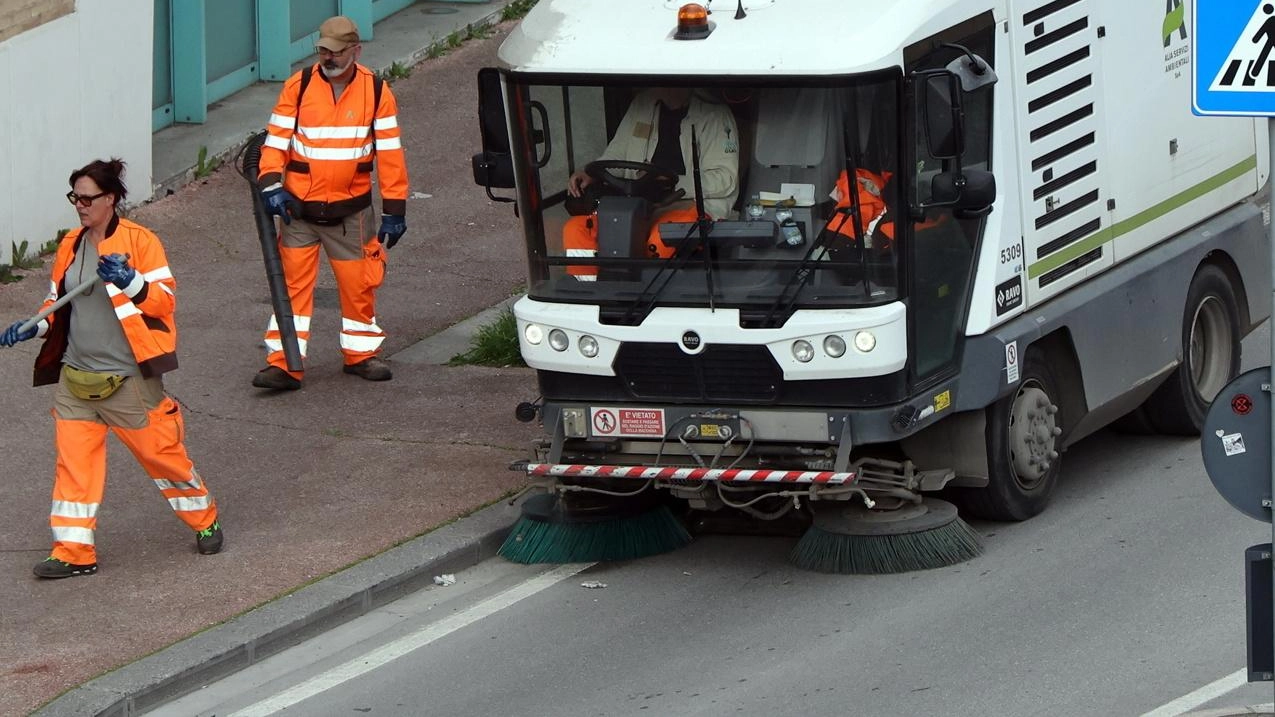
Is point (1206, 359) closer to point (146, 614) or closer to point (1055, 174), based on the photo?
point (1055, 174)

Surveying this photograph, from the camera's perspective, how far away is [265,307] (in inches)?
529

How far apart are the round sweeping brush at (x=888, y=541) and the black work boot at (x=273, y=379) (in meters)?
3.68

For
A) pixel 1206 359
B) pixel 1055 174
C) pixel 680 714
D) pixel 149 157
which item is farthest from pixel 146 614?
pixel 149 157

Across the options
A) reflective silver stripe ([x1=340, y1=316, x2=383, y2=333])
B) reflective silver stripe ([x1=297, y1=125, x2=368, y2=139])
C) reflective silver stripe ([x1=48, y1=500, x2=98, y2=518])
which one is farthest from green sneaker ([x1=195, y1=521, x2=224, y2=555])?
reflective silver stripe ([x1=297, y1=125, x2=368, y2=139])

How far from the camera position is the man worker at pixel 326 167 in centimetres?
1186

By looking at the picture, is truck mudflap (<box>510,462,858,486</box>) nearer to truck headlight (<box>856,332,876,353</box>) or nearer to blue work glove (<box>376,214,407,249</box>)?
truck headlight (<box>856,332,876,353</box>)

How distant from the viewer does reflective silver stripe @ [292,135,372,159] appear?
39.0 feet

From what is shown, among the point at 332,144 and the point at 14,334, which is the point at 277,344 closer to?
the point at 332,144

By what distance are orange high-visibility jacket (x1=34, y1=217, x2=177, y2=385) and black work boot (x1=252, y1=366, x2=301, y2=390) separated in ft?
8.61

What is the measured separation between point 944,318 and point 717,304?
99 centimetres

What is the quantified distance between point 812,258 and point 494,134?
151cm

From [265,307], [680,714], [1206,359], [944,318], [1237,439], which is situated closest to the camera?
[1237,439]

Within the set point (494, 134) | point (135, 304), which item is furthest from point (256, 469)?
point (494, 134)

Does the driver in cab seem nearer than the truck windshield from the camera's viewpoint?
No
